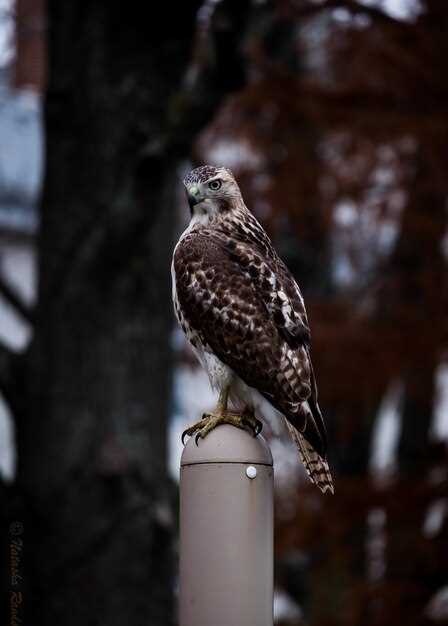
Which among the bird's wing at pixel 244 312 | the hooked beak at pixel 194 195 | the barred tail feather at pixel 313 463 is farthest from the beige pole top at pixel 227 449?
the hooked beak at pixel 194 195

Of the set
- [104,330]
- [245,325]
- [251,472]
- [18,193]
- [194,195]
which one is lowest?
[251,472]

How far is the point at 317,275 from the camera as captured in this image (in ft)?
41.7

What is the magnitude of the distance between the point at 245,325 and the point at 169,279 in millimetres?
3531

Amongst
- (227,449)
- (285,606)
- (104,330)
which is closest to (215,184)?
(227,449)

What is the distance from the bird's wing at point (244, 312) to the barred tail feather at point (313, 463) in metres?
0.12

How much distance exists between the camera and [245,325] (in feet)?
13.7

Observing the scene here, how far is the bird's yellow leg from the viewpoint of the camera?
3773mm

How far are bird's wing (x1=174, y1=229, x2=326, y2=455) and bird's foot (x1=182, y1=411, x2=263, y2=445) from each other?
103 mm

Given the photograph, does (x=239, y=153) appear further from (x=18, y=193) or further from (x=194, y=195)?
(x=18, y=193)

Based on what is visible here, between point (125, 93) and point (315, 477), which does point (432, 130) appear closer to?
point (125, 93)

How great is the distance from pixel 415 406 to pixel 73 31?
5.95m

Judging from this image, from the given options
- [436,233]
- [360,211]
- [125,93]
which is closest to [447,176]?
[436,233]

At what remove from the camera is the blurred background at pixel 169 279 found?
7.04 m

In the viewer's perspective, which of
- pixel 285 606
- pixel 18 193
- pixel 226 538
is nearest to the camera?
pixel 226 538
